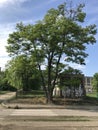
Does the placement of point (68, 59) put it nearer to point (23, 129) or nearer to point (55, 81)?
point (55, 81)

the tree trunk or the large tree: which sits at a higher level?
the large tree

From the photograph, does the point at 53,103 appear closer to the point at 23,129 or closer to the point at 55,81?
the point at 55,81

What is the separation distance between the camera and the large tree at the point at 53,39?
1683 inches

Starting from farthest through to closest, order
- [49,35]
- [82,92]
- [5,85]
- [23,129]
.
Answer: [5,85] → [82,92] → [49,35] → [23,129]

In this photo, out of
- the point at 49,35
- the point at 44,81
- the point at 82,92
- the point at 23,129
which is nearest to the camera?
the point at 23,129

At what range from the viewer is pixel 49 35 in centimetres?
4278

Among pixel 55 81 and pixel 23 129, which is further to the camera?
pixel 55 81

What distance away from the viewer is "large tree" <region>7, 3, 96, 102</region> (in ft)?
140

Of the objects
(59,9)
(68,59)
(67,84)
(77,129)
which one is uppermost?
(59,9)

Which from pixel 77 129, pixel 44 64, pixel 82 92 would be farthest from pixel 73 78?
pixel 77 129

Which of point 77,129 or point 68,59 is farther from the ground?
point 68,59

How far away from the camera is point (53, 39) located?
4269 cm

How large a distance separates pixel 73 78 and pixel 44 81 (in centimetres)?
366

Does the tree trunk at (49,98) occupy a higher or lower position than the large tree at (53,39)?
lower
